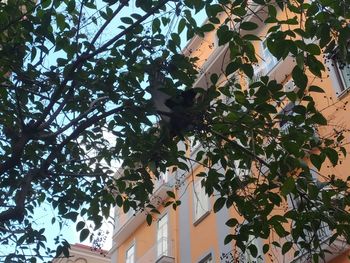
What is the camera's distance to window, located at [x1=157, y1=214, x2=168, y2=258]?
48.6 ft

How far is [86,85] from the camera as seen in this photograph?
5477 mm

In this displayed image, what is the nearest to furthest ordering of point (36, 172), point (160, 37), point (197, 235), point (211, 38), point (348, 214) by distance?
point (348, 214) → point (36, 172) → point (160, 37) → point (197, 235) → point (211, 38)

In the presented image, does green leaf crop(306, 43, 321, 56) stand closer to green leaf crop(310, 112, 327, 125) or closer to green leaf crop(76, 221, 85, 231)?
green leaf crop(310, 112, 327, 125)

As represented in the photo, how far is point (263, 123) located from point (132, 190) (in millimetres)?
1623

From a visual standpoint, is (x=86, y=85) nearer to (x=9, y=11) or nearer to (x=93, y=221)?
(x=9, y=11)

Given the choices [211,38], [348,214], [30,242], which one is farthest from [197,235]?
[348,214]

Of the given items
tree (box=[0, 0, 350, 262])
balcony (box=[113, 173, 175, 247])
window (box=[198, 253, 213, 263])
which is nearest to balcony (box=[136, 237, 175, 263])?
balcony (box=[113, 173, 175, 247])

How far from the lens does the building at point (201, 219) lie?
9.93 meters

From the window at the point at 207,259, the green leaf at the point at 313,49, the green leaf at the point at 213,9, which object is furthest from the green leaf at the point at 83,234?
the window at the point at 207,259

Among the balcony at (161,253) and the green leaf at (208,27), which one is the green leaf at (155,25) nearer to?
the green leaf at (208,27)

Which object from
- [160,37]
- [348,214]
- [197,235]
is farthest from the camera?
[197,235]

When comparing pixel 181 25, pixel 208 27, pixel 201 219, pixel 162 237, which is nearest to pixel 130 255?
pixel 162 237

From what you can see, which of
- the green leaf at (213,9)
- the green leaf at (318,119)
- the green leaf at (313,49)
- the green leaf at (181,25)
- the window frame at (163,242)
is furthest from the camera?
the window frame at (163,242)

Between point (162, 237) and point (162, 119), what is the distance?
10867 mm
